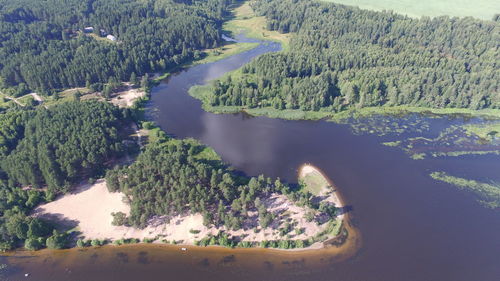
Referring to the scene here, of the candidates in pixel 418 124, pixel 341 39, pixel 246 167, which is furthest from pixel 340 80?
pixel 246 167

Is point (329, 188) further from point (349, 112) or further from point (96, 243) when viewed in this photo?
point (96, 243)

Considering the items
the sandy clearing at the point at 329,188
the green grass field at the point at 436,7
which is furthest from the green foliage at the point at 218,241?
the green grass field at the point at 436,7

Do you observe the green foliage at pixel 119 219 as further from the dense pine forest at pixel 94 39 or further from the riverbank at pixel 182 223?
the dense pine forest at pixel 94 39

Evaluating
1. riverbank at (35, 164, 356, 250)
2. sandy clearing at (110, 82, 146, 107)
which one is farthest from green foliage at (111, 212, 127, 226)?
sandy clearing at (110, 82, 146, 107)

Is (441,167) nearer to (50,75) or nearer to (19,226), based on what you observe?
(19,226)

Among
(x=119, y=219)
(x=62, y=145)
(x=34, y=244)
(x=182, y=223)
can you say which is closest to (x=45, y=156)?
(x=62, y=145)
